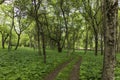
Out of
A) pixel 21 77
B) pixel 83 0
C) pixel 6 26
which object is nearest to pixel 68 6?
pixel 83 0

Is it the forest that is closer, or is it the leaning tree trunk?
the leaning tree trunk

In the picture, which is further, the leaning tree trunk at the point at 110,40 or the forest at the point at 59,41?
the forest at the point at 59,41

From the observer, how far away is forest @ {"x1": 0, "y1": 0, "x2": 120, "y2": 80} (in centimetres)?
903

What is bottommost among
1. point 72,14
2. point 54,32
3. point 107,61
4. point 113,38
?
point 107,61

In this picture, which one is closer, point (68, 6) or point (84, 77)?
point (84, 77)

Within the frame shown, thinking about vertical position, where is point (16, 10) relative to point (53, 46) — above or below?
above

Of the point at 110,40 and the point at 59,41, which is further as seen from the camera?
the point at 59,41

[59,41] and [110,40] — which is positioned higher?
[59,41]

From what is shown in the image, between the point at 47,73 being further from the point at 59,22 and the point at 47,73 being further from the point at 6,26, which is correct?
the point at 6,26

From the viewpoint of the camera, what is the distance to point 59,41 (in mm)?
52875

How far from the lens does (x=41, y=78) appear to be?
1664 centimetres

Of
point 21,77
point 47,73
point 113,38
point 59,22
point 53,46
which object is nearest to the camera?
point 113,38

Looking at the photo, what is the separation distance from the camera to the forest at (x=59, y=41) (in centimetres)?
903

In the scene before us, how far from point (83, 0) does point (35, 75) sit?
26.2 metres
